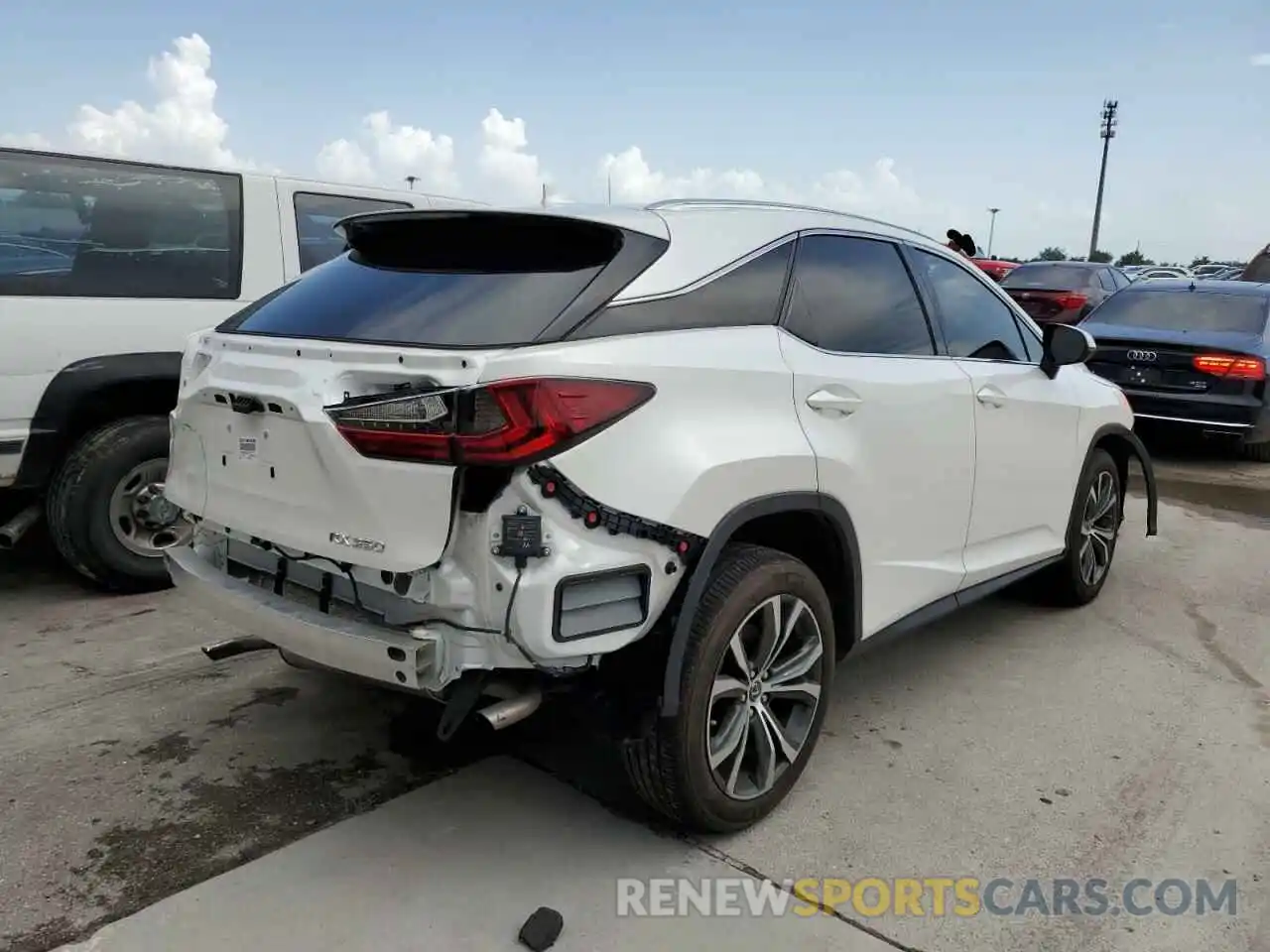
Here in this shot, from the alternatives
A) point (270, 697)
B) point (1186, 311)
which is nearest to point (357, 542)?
point (270, 697)

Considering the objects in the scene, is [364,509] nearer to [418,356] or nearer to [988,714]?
[418,356]

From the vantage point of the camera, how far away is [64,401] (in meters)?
4.43

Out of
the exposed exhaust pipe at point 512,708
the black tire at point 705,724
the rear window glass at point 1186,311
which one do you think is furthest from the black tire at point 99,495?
the rear window glass at point 1186,311

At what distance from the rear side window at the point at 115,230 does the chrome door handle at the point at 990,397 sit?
352 centimetres

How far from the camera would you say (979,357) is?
4.03m

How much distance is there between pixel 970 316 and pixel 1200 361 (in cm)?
549

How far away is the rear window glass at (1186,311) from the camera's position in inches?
352

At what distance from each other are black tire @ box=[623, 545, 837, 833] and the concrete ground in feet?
0.44

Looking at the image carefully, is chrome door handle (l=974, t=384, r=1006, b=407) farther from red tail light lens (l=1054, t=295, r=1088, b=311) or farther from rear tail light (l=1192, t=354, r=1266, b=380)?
red tail light lens (l=1054, t=295, r=1088, b=311)

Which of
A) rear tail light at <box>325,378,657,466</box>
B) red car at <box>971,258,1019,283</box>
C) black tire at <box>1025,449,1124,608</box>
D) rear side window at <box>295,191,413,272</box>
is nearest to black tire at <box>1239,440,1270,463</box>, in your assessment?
black tire at <box>1025,449,1124,608</box>

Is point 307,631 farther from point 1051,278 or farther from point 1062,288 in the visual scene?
point 1051,278

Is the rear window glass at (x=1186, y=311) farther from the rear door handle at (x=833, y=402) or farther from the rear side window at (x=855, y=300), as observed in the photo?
Result: the rear door handle at (x=833, y=402)

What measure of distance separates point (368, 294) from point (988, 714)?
2687mm

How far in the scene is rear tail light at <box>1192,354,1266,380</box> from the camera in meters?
8.36
